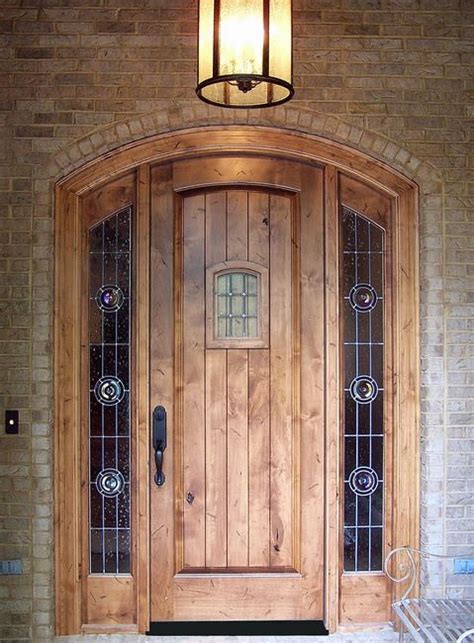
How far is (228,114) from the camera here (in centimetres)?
312

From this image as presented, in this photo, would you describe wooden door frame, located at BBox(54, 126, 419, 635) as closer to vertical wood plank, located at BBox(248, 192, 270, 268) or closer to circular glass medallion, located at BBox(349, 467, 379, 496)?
circular glass medallion, located at BBox(349, 467, 379, 496)

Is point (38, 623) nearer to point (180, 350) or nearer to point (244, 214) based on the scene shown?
point (180, 350)

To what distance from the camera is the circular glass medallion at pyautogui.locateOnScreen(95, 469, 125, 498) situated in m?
3.23

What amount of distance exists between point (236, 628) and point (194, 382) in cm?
119

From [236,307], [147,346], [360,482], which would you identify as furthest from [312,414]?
[147,346]

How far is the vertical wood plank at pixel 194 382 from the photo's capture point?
3262 mm

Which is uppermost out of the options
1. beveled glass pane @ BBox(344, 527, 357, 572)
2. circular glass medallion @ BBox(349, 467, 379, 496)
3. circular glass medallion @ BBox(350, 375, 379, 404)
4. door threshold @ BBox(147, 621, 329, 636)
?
circular glass medallion @ BBox(350, 375, 379, 404)

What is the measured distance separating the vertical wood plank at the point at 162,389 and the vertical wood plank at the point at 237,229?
277 millimetres

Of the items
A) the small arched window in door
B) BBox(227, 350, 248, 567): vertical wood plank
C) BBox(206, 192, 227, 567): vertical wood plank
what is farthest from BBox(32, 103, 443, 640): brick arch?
BBox(227, 350, 248, 567): vertical wood plank

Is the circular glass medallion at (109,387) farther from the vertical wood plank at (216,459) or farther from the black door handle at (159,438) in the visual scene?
the vertical wood plank at (216,459)

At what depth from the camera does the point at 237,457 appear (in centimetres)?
327

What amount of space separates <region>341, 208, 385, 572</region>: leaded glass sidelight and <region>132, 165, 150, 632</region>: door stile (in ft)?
3.09

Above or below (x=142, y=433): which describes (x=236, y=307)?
above

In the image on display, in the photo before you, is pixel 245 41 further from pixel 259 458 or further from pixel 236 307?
pixel 259 458
